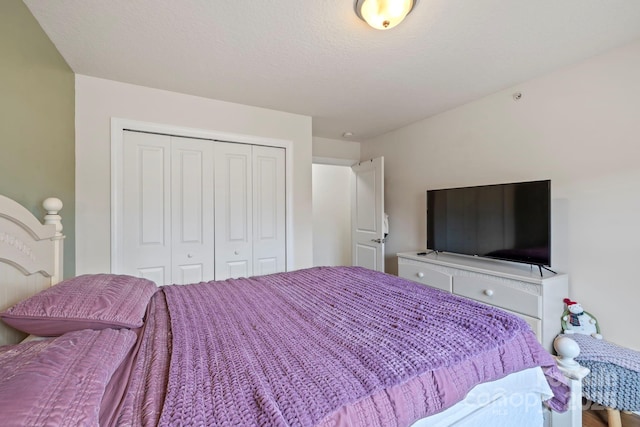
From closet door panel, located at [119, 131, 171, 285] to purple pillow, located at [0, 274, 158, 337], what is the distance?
1182 millimetres

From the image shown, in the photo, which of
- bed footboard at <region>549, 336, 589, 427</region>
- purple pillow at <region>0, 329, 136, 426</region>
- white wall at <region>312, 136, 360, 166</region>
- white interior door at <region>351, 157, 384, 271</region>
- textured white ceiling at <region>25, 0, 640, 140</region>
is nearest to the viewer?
purple pillow at <region>0, 329, 136, 426</region>

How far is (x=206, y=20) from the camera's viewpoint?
1.55m

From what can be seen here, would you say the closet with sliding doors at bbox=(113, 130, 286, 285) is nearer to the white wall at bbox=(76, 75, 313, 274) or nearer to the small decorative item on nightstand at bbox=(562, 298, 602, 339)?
the white wall at bbox=(76, 75, 313, 274)

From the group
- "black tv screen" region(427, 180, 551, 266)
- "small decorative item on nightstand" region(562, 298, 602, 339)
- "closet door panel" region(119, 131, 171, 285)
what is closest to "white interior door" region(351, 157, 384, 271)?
"black tv screen" region(427, 180, 551, 266)

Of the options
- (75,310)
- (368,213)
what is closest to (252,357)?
(75,310)

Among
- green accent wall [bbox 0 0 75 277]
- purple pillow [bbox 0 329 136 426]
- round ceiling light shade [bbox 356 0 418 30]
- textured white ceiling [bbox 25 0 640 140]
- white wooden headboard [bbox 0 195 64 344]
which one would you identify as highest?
textured white ceiling [bbox 25 0 640 140]

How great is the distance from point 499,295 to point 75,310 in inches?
103

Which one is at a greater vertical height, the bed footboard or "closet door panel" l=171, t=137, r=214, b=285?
"closet door panel" l=171, t=137, r=214, b=285

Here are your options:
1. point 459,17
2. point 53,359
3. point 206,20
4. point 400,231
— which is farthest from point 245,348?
point 400,231

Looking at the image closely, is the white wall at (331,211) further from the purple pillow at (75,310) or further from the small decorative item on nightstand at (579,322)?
the purple pillow at (75,310)

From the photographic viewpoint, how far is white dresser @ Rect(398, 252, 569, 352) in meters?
1.89

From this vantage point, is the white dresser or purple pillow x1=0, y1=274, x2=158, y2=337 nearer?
purple pillow x1=0, y1=274, x2=158, y2=337

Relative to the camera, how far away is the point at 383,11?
1.40m

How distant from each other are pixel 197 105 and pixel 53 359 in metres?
2.40
